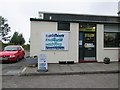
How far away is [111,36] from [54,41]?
15.5ft

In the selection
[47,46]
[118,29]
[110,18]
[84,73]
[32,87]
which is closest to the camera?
[32,87]

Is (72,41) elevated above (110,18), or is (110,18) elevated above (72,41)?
(110,18)

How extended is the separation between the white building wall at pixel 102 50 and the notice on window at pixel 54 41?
2.65m

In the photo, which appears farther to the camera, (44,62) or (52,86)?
(44,62)

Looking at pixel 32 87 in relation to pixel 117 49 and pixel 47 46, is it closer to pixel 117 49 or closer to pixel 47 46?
pixel 47 46

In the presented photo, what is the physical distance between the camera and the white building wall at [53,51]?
14773 mm

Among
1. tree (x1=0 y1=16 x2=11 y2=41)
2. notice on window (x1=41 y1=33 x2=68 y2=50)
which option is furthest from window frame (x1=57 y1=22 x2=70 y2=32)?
tree (x1=0 y1=16 x2=11 y2=41)

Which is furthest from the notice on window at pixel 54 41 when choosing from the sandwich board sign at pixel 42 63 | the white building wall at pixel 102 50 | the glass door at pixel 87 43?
the sandwich board sign at pixel 42 63

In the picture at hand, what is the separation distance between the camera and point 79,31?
15.4m

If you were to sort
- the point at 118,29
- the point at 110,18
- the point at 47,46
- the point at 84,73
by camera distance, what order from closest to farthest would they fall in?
the point at 84,73
the point at 47,46
the point at 118,29
the point at 110,18

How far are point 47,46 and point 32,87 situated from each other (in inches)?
283

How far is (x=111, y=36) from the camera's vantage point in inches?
629

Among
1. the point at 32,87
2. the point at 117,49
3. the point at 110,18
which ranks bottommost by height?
the point at 32,87

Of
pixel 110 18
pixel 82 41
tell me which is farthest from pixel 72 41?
pixel 110 18
